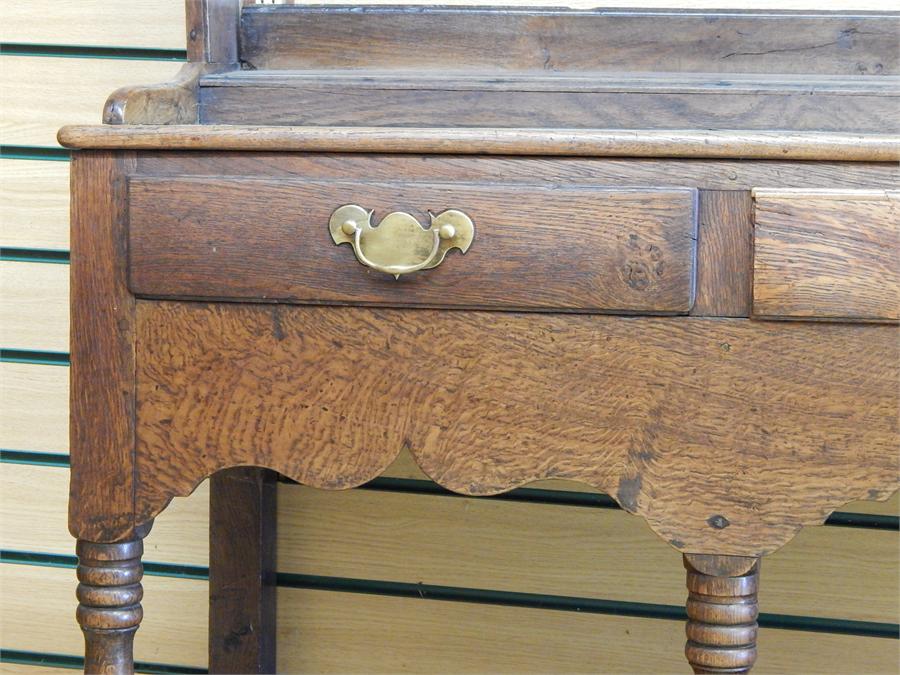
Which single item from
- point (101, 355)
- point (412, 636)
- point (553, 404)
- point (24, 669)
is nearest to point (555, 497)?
point (412, 636)

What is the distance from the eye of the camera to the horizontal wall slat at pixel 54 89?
1.25 meters

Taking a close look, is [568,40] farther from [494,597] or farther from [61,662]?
[61,662]

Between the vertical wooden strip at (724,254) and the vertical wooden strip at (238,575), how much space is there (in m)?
0.67

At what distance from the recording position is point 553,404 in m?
0.76

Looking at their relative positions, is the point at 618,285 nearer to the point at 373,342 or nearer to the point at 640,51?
the point at 373,342

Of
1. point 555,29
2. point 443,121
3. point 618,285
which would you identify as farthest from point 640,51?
point 618,285

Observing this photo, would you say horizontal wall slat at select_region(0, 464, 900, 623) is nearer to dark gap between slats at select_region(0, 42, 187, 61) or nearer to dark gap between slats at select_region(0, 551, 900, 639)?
dark gap between slats at select_region(0, 551, 900, 639)

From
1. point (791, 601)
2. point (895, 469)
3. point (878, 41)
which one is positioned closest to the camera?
point (895, 469)

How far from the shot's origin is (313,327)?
0.77 metres

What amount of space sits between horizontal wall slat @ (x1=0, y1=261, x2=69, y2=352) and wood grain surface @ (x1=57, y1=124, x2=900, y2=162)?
0.56 metres

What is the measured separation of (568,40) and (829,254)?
0.42m

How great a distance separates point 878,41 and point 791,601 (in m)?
0.64

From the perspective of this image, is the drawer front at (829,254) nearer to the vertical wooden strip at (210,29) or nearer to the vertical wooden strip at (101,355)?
the vertical wooden strip at (101,355)

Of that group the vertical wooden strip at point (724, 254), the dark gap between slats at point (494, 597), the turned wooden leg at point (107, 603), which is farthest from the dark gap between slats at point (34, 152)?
the vertical wooden strip at point (724, 254)
